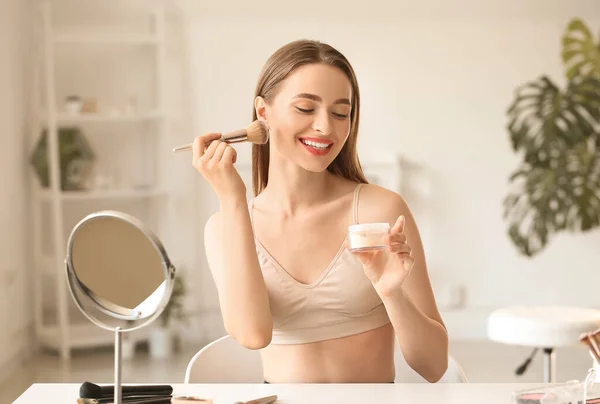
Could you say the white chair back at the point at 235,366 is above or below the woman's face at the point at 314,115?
below

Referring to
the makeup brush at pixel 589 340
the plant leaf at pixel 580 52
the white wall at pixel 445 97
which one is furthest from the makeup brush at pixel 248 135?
the white wall at pixel 445 97

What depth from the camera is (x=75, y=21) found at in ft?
18.4

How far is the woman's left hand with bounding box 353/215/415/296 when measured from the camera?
1.56 metres

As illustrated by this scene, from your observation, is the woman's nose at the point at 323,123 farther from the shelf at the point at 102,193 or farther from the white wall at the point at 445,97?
the white wall at the point at 445,97

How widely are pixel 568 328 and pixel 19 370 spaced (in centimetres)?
310

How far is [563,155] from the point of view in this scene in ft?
16.5

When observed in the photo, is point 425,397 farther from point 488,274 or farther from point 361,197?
point 488,274

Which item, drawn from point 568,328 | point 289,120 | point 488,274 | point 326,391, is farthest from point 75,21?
point 326,391

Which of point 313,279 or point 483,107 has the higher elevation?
point 483,107

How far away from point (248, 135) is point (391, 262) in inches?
13.9

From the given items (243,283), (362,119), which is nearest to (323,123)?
(243,283)

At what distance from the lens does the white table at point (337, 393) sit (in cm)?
151

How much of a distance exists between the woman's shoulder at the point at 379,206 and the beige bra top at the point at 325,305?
0.12 meters

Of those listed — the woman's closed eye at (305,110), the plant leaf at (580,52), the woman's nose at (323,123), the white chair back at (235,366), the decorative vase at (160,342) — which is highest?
the plant leaf at (580,52)
